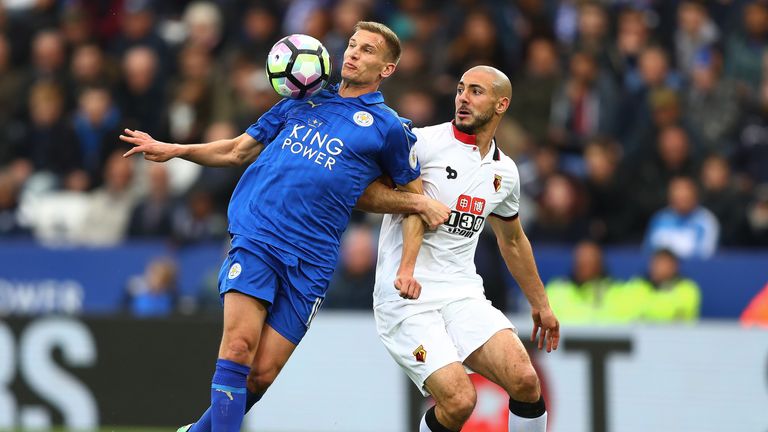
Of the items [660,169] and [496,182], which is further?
[660,169]

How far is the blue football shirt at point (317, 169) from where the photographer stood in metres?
7.54

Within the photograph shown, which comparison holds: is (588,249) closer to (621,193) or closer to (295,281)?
(621,193)

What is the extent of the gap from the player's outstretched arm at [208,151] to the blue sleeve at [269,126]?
0.03 m

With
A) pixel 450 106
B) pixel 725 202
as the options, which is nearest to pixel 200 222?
pixel 450 106

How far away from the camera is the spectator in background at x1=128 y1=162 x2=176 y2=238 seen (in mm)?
14570

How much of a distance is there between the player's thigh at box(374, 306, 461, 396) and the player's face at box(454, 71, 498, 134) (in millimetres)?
1158

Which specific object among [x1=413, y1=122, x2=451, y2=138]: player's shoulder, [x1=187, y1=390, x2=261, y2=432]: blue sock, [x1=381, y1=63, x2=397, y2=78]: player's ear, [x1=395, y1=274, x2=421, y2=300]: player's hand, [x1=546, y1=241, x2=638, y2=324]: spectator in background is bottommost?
[x1=546, y1=241, x2=638, y2=324]: spectator in background

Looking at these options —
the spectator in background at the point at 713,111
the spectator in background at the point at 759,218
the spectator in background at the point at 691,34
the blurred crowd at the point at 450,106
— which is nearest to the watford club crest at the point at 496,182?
the blurred crowd at the point at 450,106

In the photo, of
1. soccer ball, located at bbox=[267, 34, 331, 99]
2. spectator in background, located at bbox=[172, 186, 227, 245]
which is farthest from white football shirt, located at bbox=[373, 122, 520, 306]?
spectator in background, located at bbox=[172, 186, 227, 245]

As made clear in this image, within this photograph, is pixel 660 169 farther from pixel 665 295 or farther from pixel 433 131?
pixel 433 131

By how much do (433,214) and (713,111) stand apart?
22.0 ft

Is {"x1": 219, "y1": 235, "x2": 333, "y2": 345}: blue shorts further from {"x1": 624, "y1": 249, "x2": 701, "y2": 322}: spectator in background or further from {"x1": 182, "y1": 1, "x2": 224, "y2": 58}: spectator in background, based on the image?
{"x1": 182, "y1": 1, "x2": 224, "y2": 58}: spectator in background

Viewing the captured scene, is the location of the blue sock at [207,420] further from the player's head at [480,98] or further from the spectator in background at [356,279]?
the spectator in background at [356,279]

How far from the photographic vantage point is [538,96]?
46.6 ft
